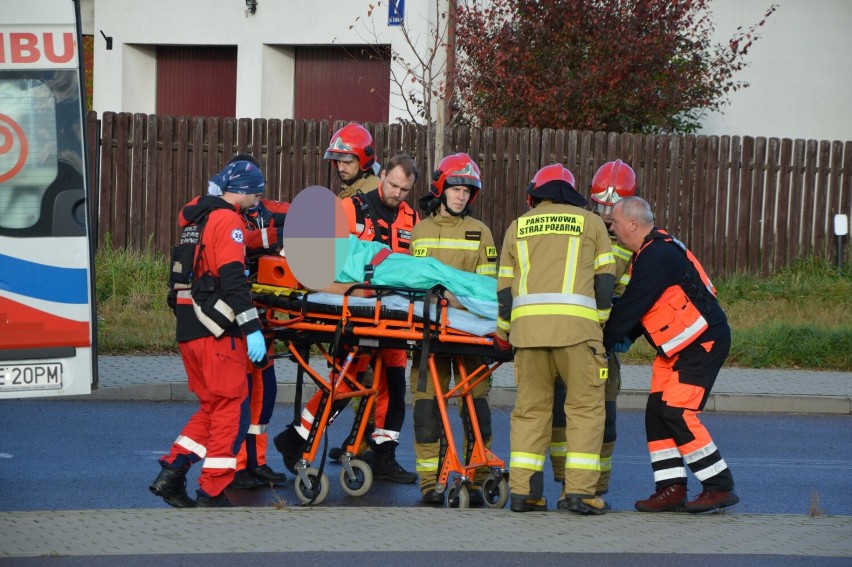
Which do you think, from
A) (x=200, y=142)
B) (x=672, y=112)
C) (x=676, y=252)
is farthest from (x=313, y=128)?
(x=676, y=252)

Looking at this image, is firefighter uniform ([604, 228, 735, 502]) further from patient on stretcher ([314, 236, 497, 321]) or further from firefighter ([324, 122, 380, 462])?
firefighter ([324, 122, 380, 462])

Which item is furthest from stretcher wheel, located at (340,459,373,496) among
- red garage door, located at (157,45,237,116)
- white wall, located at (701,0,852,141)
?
white wall, located at (701,0,852,141)

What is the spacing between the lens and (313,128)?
1606cm

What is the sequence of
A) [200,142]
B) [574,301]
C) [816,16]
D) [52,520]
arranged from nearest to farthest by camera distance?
[52,520] < [574,301] < [200,142] < [816,16]

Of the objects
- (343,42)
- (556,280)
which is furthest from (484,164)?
(556,280)

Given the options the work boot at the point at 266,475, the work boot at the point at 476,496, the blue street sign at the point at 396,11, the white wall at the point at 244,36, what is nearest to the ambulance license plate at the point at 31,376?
the work boot at the point at 266,475

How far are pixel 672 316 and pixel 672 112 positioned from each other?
1084 centimetres

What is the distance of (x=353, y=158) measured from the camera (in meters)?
8.13

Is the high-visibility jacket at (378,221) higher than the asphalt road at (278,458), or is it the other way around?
the high-visibility jacket at (378,221)

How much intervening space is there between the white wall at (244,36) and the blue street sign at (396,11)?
0.51 m

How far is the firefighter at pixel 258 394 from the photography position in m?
7.70

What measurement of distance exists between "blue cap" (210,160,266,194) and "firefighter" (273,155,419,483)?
85 cm

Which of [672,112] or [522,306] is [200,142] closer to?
[672,112]

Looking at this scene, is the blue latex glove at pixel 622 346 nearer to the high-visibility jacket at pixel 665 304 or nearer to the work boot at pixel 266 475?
the high-visibility jacket at pixel 665 304
